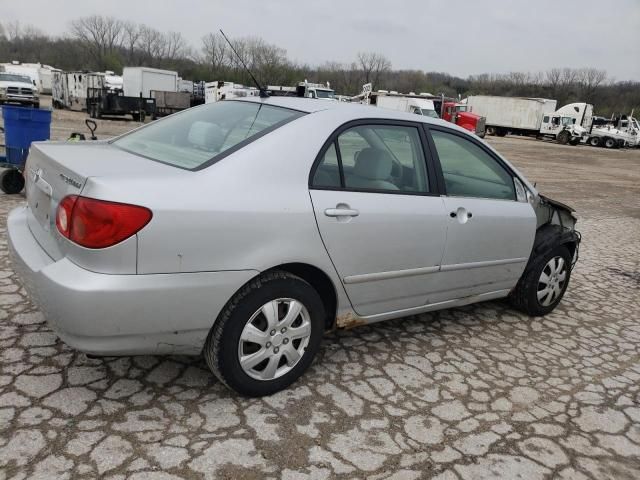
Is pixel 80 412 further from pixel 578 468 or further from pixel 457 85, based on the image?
pixel 457 85

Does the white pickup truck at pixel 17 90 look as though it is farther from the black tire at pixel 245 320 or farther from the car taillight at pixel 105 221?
the black tire at pixel 245 320

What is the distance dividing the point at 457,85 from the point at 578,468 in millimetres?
110452

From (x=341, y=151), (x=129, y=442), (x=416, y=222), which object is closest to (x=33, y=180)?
(x=129, y=442)

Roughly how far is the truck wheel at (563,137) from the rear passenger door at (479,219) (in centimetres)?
4217

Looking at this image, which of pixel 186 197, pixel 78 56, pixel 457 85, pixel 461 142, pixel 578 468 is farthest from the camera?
pixel 457 85

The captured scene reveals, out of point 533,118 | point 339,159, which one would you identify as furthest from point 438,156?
point 533,118

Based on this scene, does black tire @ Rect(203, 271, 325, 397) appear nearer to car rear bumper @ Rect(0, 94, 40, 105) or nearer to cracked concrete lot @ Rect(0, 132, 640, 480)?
cracked concrete lot @ Rect(0, 132, 640, 480)

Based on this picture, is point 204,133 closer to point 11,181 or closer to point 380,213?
point 380,213

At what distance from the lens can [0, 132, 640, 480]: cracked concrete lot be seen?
7.50 ft

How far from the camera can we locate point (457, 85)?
104688mm

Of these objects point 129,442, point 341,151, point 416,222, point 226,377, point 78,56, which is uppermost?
point 78,56

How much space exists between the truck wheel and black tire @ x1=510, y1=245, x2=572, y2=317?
136 feet

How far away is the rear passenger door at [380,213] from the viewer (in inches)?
110

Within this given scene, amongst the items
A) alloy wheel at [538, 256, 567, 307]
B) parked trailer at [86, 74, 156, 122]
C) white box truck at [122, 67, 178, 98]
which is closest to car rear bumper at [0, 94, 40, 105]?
parked trailer at [86, 74, 156, 122]
